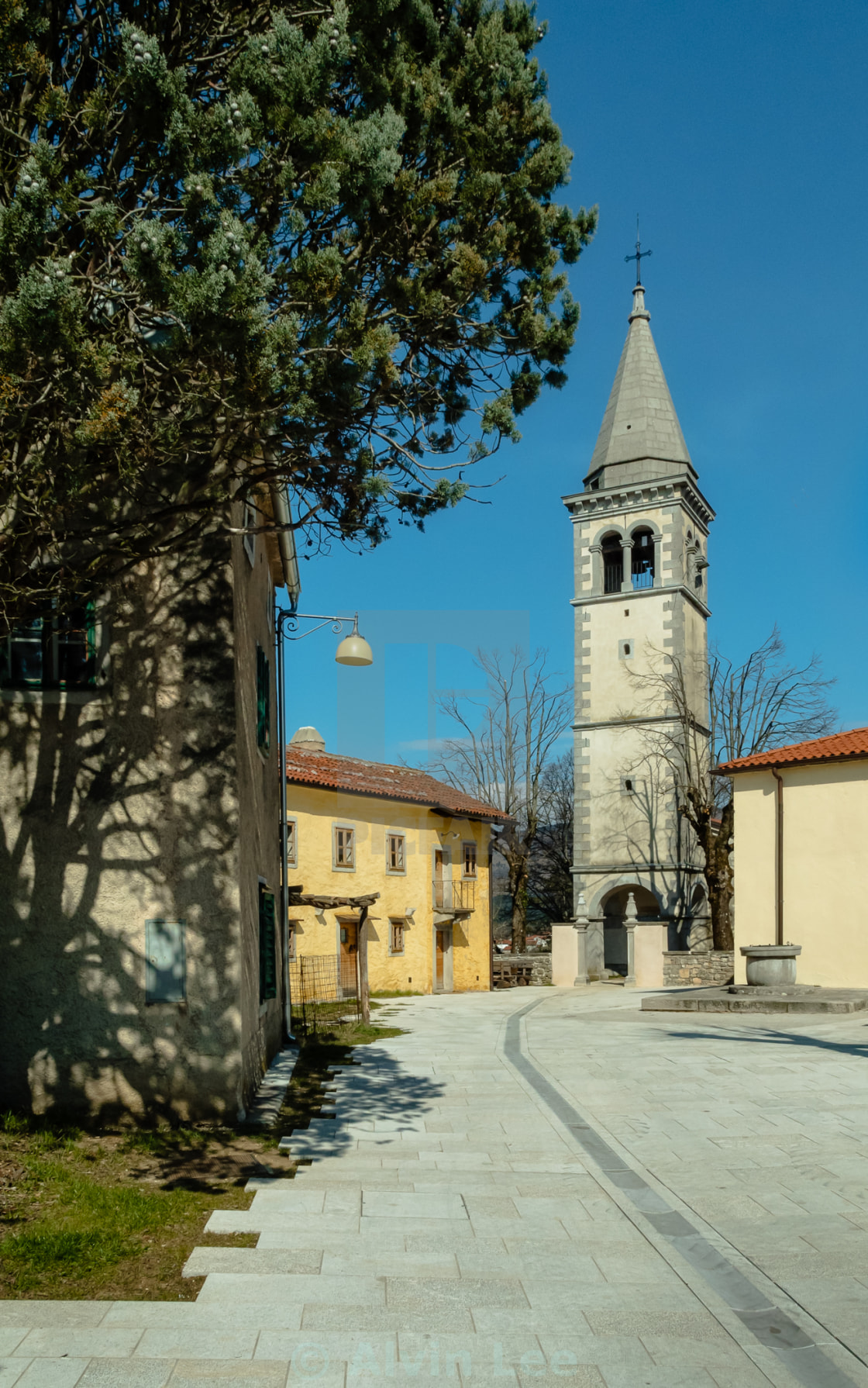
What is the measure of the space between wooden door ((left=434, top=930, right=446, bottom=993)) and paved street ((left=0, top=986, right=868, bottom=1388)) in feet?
69.6

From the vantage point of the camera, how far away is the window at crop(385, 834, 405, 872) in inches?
1179

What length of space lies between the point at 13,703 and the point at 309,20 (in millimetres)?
5553

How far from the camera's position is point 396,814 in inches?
1198

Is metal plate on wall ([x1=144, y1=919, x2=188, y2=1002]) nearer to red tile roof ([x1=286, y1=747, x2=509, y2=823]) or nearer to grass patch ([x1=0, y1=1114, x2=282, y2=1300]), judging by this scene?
grass patch ([x1=0, y1=1114, x2=282, y2=1300])

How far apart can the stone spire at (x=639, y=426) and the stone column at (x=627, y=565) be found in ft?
8.29

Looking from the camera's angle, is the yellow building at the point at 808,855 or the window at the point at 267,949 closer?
the window at the point at 267,949

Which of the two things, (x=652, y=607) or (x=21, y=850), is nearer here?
(x=21, y=850)

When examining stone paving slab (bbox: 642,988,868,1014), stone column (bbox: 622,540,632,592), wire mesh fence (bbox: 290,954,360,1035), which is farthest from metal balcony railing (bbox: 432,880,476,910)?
stone column (bbox: 622,540,632,592)

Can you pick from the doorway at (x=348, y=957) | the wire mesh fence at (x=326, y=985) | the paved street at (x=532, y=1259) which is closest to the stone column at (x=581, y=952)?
the doorway at (x=348, y=957)

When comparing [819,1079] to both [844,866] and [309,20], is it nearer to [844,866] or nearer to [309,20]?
[309,20]

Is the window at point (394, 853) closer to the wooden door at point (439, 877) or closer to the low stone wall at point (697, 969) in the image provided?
the wooden door at point (439, 877)

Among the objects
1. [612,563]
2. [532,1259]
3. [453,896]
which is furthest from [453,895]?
[532,1259]

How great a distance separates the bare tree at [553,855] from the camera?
49.3 m

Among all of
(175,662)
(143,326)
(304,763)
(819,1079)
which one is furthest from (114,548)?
(304,763)
